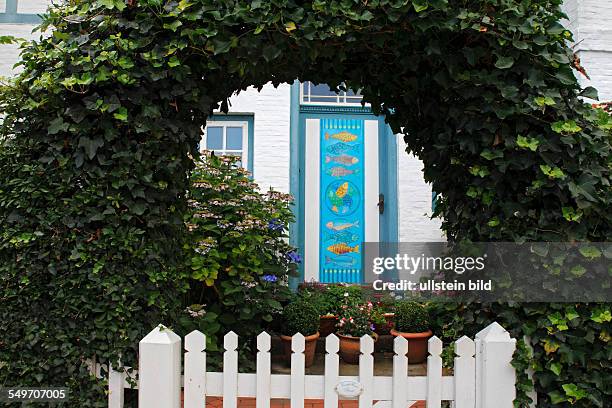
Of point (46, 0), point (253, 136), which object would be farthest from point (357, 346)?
point (46, 0)

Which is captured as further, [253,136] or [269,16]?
[253,136]

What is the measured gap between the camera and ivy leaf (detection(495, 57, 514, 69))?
1902mm

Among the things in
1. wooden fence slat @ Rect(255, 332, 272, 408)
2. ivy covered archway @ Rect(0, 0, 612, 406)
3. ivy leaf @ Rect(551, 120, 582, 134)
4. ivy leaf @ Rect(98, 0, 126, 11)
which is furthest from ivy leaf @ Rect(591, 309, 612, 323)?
ivy leaf @ Rect(98, 0, 126, 11)

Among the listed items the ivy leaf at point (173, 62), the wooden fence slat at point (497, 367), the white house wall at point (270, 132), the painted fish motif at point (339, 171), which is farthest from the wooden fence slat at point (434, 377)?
the painted fish motif at point (339, 171)

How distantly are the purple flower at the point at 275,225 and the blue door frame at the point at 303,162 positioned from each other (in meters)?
0.92

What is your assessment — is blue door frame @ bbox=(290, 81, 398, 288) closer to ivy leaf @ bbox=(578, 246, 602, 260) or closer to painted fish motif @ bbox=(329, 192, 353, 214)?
painted fish motif @ bbox=(329, 192, 353, 214)

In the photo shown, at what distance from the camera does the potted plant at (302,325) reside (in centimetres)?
451

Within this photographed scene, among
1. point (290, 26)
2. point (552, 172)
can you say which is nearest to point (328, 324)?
point (552, 172)

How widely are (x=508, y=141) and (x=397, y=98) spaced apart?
2.56 ft

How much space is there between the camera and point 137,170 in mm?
2047

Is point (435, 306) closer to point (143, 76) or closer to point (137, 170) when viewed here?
point (137, 170)

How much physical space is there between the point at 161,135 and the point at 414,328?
3.47 meters

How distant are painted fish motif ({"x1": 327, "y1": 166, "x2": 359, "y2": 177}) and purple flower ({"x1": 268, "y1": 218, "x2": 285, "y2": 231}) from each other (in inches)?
58.2

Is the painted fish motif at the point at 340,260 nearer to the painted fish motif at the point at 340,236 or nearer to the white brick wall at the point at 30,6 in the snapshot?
the painted fish motif at the point at 340,236
